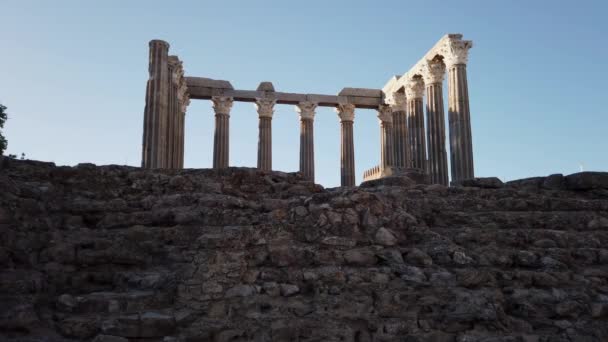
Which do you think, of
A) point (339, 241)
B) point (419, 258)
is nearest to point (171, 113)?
point (339, 241)

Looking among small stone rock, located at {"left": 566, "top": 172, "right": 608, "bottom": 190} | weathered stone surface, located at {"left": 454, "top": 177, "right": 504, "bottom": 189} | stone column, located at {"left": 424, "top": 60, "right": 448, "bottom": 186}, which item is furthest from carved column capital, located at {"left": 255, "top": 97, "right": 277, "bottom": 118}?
small stone rock, located at {"left": 566, "top": 172, "right": 608, "bottom": 190}

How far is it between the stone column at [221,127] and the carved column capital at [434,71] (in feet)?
37.6

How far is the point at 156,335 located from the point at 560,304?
208 inches

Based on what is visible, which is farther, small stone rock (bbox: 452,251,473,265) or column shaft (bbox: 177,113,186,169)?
column shaft (bbox: 177,113,186,169)

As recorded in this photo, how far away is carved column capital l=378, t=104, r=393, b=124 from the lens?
3156 cm

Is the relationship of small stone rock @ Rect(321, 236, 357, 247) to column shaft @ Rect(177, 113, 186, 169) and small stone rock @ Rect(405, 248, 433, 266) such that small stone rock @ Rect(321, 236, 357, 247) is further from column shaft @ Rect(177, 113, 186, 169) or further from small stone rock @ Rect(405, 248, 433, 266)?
column shaft @ Rect(177, 113, 186, 169)

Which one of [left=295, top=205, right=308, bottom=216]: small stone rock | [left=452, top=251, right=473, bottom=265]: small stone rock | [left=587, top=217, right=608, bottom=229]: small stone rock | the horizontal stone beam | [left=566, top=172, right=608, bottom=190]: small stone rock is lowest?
[left=452, top=251, right=473, bottom=265]: small stone rock

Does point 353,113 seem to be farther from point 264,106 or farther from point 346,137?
point 264,106

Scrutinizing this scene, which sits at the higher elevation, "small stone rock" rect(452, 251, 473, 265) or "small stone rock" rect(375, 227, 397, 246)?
"small stone rock" rect(375, 227, 397, 246)

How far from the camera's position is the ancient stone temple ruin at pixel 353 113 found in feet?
68.4

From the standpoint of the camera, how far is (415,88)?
2708cm

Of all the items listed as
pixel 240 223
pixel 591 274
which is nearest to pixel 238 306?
pixel 240 223

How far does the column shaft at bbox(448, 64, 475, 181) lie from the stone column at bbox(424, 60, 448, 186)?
5.92ft

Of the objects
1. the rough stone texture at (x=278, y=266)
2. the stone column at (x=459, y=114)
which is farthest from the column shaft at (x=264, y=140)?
the rough stone texture at (x=278, y=266)
